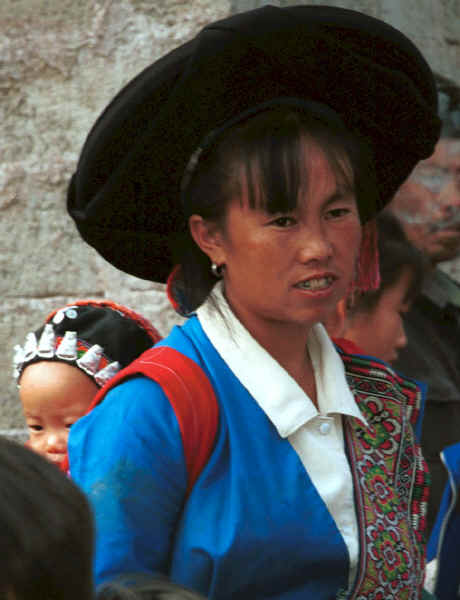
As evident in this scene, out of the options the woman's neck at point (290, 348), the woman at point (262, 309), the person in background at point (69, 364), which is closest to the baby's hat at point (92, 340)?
the person in background at point (69, 364)

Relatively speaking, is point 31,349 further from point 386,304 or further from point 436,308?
point 436,308

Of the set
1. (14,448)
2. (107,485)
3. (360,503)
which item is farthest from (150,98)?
(14,448)

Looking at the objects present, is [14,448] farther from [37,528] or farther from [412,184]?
[412,184]

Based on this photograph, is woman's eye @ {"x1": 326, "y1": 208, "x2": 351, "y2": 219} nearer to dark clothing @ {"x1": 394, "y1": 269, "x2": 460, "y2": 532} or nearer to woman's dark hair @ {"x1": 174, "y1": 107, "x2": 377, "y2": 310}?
woman's dark hair @ {"x1": 174, "y1": 107, "x2": 377, "y2": 310}

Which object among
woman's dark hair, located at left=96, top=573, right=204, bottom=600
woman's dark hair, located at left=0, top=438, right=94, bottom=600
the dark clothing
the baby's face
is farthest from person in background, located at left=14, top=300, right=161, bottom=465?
woman's dark hair, located at left=0, top=438, right=94, bottom=600

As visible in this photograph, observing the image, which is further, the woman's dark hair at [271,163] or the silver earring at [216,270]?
the silver earring at [216,270]

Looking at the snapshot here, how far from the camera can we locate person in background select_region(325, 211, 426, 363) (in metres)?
2.81

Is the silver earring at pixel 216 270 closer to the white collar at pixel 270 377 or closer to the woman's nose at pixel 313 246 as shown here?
the white collar at pixel 270 377

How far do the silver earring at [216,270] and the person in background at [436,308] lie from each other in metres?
1.22

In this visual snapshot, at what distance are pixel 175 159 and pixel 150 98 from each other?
14cm

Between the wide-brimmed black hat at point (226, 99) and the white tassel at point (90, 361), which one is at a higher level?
the wide-brimmed black hat at point (226, 99)

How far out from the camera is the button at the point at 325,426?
1691 millimetres

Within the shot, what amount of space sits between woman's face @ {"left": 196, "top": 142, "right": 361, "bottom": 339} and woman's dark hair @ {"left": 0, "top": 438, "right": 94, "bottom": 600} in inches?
34.0

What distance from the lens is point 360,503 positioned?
63.8 inches
